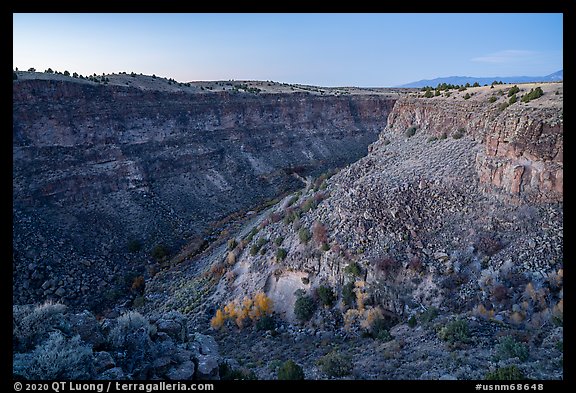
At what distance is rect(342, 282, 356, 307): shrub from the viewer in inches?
493

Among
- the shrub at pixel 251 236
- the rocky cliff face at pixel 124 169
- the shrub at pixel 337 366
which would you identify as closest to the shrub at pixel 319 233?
the shrub at pixel 251 236

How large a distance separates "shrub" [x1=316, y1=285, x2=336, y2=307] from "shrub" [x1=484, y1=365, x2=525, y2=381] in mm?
6380

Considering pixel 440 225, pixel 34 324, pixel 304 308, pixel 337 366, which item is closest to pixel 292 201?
pixel 304 308

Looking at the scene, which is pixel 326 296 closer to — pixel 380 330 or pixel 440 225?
pixel 380 330

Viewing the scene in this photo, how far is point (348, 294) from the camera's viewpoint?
12.6 meters

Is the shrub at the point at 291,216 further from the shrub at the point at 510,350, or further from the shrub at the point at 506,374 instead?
the shrub at the point at 506,374

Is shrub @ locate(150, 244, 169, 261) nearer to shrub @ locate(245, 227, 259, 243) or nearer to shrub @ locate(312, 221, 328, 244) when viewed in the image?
shrub @ locate(245, 227, 259, 243)

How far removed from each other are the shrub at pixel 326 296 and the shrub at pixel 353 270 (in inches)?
35.3

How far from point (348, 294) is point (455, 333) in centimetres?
423

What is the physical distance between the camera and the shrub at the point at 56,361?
6.08 metres

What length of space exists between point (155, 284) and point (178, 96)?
21316mm

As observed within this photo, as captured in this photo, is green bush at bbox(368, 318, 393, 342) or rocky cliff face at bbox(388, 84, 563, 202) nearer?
green bush at bbox(368, 318, 393, 342)

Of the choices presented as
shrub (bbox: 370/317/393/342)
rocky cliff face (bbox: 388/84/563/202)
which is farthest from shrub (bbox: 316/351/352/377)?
rocky cliff face (bbox: 388/84/563/202)
